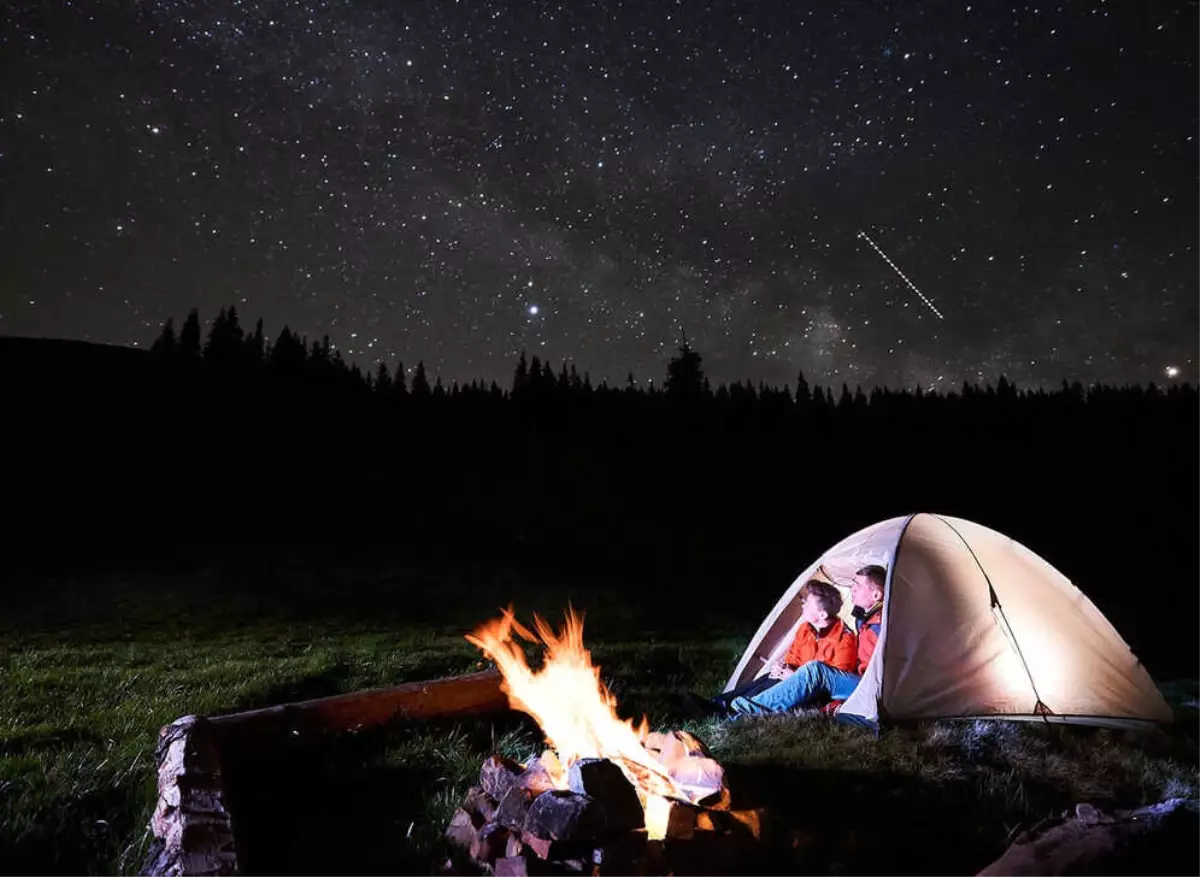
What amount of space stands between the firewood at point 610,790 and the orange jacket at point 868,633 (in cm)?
419

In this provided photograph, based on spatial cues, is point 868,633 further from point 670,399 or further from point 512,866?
point 670,399

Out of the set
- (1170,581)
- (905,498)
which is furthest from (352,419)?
(1170,581)

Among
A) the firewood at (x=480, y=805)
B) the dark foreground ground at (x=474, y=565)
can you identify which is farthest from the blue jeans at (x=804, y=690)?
the firewood at (x=480, y=805)

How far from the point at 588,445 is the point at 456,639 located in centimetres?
4242

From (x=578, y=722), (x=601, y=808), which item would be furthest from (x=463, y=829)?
(x=601, y=808)

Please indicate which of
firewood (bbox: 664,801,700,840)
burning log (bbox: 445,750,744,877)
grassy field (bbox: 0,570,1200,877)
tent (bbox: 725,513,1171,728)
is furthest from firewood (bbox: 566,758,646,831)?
tent (bbox: 725,513,1171,728)

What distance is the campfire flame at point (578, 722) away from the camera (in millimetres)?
3859

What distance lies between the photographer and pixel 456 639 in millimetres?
13047

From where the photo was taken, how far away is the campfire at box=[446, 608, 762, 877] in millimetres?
3266

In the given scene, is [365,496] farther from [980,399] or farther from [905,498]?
[980,399]

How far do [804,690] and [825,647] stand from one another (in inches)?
26.2

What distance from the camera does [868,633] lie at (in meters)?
7.03

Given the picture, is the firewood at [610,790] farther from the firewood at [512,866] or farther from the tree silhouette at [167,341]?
the tree silhouette at [167,341]

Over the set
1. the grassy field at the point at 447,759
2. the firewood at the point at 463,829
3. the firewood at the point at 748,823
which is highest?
the firewood at the point at 748,823
